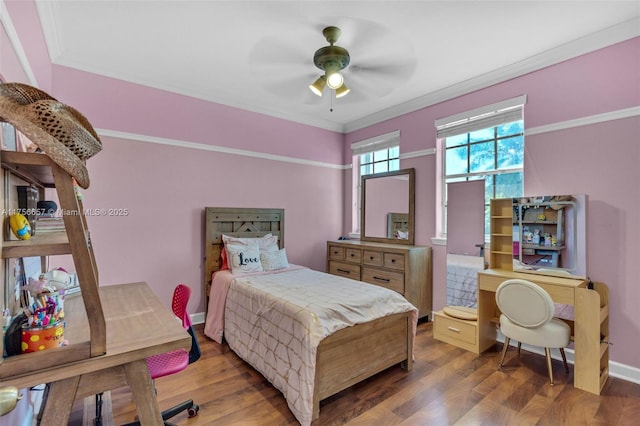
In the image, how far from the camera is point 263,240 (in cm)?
377

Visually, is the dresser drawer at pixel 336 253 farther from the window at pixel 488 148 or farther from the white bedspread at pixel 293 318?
the window at pixel 488 148

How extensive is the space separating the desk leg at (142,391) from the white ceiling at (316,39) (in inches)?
89.3

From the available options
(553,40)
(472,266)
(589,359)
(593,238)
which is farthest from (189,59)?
(589,359)

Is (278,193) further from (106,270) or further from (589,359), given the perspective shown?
(589,359)

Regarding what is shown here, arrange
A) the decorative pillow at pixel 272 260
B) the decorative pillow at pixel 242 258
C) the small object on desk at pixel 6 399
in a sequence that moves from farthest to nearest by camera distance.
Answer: the decorative pillow at pixel 272 260
the decorative pillow at pixel 242 258
the small object on desk at pixel 6 399

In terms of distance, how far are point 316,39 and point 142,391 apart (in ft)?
8.53

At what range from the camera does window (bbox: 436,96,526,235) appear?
3100 millimetres

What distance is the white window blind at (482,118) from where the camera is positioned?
3.07 m

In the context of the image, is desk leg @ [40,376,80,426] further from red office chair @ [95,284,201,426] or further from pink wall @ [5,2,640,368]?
pink wall @ [5,2,640,368]

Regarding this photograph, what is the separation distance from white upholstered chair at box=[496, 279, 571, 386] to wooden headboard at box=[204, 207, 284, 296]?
2649mm

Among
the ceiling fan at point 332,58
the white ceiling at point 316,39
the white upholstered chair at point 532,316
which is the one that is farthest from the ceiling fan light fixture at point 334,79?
the white upholstered chair at point 532,316

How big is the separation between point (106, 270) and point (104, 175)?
95 centimetres

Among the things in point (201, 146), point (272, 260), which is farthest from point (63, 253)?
point (201, 146)

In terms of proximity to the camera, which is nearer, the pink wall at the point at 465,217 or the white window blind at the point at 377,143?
the pink wall at the point at 465,217
